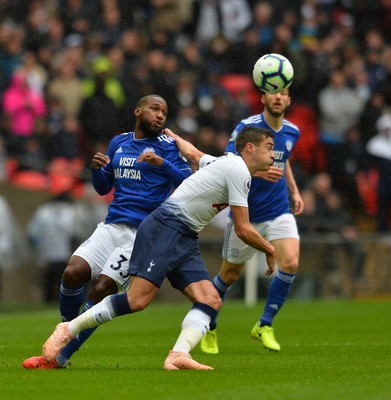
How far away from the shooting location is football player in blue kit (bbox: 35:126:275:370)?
9227mm

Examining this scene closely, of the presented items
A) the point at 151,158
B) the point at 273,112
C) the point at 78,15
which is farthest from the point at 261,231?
the point at 78,15

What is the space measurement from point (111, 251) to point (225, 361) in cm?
143

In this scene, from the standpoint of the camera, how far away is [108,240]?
34.3ft

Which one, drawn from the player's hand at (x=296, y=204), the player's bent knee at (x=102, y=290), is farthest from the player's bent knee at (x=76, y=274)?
the player's hand at (x=296, y=204)

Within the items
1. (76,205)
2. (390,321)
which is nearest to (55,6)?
(76,205)

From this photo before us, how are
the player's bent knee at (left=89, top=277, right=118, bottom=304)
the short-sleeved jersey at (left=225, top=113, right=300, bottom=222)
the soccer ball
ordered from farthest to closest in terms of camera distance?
the short-sleeved jersey at (left=225, top=113, right=300, bottom=222), the soccer ball, the player's bent knee at (left=89, top=277, right=118, bottom=304)

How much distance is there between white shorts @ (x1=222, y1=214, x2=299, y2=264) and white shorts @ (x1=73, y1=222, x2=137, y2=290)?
2.37 metres

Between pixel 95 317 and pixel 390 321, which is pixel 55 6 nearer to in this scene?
pixel 390 321

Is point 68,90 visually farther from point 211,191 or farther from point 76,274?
point 211,191

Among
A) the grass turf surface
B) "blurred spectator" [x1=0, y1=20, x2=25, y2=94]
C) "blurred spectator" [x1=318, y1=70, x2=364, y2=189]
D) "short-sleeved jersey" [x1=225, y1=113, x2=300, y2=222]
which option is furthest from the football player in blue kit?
"blurred spectator" [x1=318, y1=70, x2=364, y2=189]

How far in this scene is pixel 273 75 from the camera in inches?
482

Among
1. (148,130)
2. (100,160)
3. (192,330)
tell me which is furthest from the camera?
(148,130)

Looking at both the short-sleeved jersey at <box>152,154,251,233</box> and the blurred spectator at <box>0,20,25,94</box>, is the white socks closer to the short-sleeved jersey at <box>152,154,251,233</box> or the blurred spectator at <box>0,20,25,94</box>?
the short-sleeved jersey at <box>152,154,251,233</box>

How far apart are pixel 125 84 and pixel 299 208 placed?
990cm
